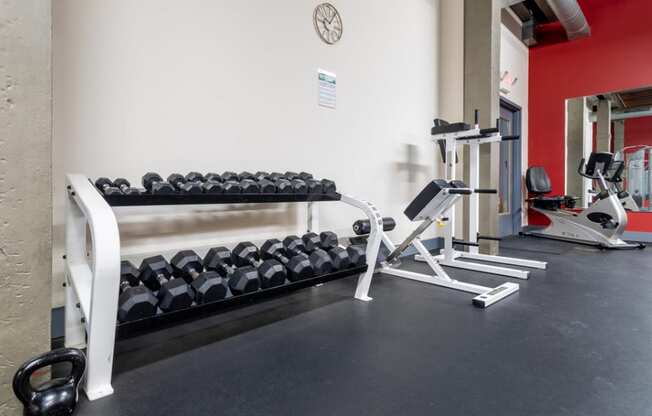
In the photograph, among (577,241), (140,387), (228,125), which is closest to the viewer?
(140,387)

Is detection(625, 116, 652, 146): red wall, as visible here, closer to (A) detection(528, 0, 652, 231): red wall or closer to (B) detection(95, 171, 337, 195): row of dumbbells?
(A) detection(528, 0, 652, 231): red wall

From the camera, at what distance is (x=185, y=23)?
1.90 metres

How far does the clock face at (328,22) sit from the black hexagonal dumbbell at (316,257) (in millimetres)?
1702

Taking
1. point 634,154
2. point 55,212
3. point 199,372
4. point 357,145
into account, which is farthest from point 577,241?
point 55,212

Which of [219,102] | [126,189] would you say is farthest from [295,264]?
[219,102]

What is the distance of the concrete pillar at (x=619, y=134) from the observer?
15.9 feet

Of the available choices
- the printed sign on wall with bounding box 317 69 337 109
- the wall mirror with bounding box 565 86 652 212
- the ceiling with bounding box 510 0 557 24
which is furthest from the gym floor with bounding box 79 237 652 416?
the ceiling with bounding box 510 0 557 24

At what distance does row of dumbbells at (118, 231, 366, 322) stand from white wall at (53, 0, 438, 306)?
0.37 metres

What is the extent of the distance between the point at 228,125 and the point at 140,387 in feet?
4.73

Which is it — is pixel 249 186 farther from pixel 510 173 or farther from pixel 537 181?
pixel 510 173

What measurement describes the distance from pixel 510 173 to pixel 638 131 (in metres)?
1.64

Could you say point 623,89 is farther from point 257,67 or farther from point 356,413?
point 356,413

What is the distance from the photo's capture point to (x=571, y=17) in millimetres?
4551

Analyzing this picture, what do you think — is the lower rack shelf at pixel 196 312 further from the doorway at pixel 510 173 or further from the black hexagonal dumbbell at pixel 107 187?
the doorway at pixel 510 173
